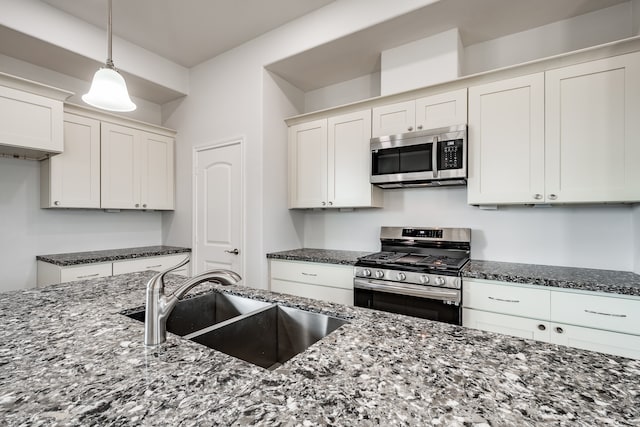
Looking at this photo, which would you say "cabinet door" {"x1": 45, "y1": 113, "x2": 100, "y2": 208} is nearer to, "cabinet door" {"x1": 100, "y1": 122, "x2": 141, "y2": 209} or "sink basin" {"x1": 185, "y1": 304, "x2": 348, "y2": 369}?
"cabinet door" {"x1": 100, "y1": 122, "x2": 141, "y2": 209}

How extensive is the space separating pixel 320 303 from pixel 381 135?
6.11 ft

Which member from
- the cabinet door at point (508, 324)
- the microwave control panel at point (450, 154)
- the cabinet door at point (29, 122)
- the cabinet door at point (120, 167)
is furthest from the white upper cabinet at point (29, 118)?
the cabinet door at point (508, 324)

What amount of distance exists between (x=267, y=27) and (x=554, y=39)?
242 centimetres

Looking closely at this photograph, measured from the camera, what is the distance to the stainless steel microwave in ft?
7.63

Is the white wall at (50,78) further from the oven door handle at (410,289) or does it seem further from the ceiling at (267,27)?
the oven door handle at (410,289)

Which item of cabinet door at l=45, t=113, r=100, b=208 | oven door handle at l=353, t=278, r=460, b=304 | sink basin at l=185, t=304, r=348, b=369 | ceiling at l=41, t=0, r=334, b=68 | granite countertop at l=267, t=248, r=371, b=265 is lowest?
oven door handle at l=353, t=278, r=460, b=304

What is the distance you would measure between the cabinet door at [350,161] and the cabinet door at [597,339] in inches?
63.3

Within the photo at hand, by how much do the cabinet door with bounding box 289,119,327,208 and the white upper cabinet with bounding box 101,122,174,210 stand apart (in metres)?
1.60

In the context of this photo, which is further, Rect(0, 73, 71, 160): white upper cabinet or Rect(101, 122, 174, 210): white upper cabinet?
Rect(101, 122, 174, 210): white upper cabinet

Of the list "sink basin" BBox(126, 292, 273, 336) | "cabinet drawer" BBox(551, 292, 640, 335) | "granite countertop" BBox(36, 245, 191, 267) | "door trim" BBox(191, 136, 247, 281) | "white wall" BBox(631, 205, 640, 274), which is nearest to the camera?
"sink basin" BBox(126, 292, 273, 336)

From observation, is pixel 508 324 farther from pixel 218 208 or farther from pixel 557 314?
pixel 218 208

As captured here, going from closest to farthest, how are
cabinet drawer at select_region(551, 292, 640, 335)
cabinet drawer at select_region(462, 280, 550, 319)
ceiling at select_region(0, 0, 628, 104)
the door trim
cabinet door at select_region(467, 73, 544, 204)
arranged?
cabinet drawer at select_region(551, 292, 640, 335)
cabinet drawer at select_region(462, 280, 550, 319)
cabinet door at select_region(467, 73, 544, 204)
ceiling at select_region(0, 0, 628, 104)
the door trim

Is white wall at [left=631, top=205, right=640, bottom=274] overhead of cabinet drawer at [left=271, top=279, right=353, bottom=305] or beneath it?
overhead

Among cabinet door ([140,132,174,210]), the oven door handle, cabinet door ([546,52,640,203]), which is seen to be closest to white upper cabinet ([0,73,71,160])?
cabinet door ([140,132,174,210])
